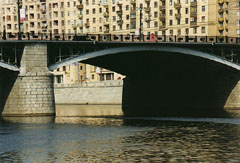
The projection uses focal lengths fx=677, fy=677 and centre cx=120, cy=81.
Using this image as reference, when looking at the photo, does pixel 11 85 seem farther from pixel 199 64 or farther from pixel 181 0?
pixel 181 0

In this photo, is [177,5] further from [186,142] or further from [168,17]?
[186,142]

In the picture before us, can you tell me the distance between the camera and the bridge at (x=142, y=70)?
79000 millimetres

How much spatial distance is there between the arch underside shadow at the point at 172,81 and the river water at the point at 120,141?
20734mm

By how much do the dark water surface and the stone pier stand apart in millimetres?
6903

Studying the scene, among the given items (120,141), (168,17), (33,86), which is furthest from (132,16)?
(120,141)

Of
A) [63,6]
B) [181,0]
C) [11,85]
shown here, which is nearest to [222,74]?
[11,85]

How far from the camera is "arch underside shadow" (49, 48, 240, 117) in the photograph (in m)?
91.5

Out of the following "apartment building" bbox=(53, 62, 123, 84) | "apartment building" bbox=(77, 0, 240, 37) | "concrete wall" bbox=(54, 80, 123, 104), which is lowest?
"concrete wall" bbox=(54, 80, 123, 104)

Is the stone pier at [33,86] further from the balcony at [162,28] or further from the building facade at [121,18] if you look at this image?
the balcony at [162,28]

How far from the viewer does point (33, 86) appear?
258ft

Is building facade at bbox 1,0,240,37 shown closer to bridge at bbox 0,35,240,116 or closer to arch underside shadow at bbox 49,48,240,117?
arch underside shadow at bbox 49,48,240,117

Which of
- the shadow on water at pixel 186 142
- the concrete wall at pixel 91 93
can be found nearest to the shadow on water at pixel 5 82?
the shadow on water at pixel 186 142

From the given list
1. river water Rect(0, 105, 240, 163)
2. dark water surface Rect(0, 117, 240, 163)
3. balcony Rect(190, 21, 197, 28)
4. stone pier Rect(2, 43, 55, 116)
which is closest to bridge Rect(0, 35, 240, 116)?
stone pier Rect(2, 43, 55, 116)

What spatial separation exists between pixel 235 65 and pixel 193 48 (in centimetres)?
711
